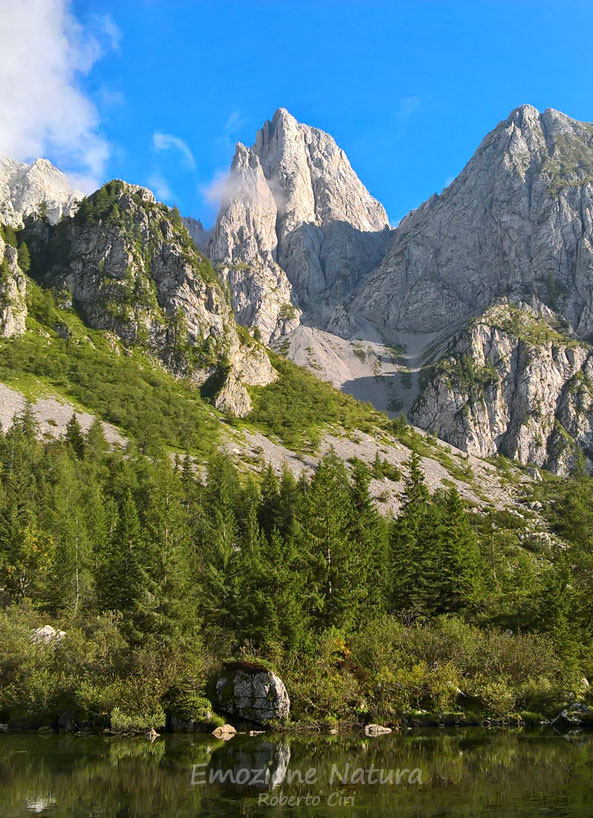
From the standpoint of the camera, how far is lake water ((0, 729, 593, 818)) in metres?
26.4

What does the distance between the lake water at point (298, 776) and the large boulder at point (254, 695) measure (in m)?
3.17

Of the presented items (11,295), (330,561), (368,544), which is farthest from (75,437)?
(330,561)

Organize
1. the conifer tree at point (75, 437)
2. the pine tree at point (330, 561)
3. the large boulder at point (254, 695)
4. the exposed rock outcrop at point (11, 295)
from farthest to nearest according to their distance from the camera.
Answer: the exposed rock outcrop at point (11, 295)
the conifer tree at point (75, 437)
the pine tree at point (330, 561)
the large boulder at point (254, 695)

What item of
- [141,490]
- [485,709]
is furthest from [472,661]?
[141,490]

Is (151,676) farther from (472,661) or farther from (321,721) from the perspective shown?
(472,661)

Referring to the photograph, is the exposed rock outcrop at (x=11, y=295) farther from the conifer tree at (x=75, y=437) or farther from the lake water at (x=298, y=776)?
the lake water at (x=298, y=776)

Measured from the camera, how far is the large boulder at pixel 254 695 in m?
47.5

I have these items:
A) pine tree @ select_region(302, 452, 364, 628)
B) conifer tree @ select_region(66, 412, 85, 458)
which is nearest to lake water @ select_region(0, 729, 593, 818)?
pine tree @ select_region(302, 452, 364, 628)

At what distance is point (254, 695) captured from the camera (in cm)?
4806

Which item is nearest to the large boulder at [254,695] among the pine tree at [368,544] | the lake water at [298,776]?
the lake water at [298,776]

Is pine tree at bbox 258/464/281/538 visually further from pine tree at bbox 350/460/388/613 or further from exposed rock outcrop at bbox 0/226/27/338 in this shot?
exposed rock outcrop at bbox 0/226/27/338

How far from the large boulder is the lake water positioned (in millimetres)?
3174

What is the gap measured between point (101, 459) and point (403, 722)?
92813 millimetres

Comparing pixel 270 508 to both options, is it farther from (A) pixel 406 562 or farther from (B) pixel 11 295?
(B) pixel 11 295
